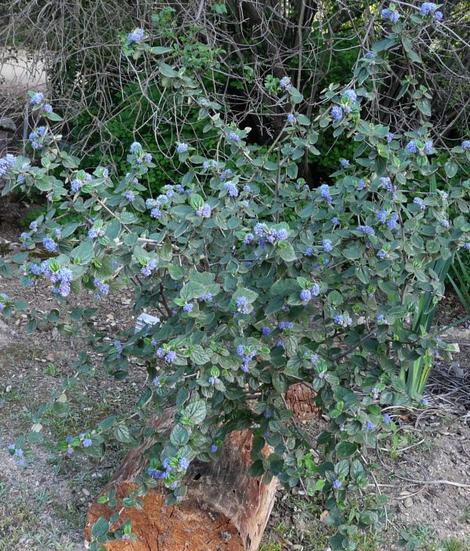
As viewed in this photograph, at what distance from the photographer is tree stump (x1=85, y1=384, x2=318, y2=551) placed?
7.05ft

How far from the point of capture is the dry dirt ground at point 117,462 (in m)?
2.49

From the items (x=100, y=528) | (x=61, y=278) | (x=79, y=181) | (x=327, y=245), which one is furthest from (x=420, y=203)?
(x=100, y=528)

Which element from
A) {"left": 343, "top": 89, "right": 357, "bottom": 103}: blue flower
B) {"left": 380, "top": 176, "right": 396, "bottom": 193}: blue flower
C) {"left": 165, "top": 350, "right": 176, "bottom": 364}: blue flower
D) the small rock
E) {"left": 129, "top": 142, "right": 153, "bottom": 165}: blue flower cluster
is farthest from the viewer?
the small rock

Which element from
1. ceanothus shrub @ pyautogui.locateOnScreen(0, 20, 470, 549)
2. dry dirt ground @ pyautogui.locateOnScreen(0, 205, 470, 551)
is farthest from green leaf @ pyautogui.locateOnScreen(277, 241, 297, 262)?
dry dirt ground @ pyautogui.locateOnScreen(0, 205, 470, 551)

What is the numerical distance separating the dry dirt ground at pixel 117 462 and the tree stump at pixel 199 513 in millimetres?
262

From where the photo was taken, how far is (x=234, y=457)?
2346 millimetres

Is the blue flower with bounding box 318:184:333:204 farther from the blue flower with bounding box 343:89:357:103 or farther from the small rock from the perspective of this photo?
the small rock

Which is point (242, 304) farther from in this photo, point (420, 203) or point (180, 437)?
point (420, 203)

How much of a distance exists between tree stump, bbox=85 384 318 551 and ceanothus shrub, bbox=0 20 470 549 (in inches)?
7.1

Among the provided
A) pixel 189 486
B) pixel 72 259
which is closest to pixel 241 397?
pixel 189 486

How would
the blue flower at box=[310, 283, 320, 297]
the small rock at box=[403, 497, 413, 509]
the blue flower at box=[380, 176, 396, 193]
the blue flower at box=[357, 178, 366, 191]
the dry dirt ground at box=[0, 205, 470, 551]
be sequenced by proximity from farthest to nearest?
the small rock at box=[403, 497, 413, 509] < the dry dirt ground at box=[0, 205, 470, 551] < the blue flower at box=[357, 178, 366, 191] < the blue flower at box=[380, 176, 396, 193] < the blue flower at box=[310, 283, 320, 297]

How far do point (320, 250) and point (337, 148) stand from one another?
3199 mm

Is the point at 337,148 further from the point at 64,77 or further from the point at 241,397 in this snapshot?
the point at 241,397

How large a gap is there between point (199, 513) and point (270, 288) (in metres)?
0.77
